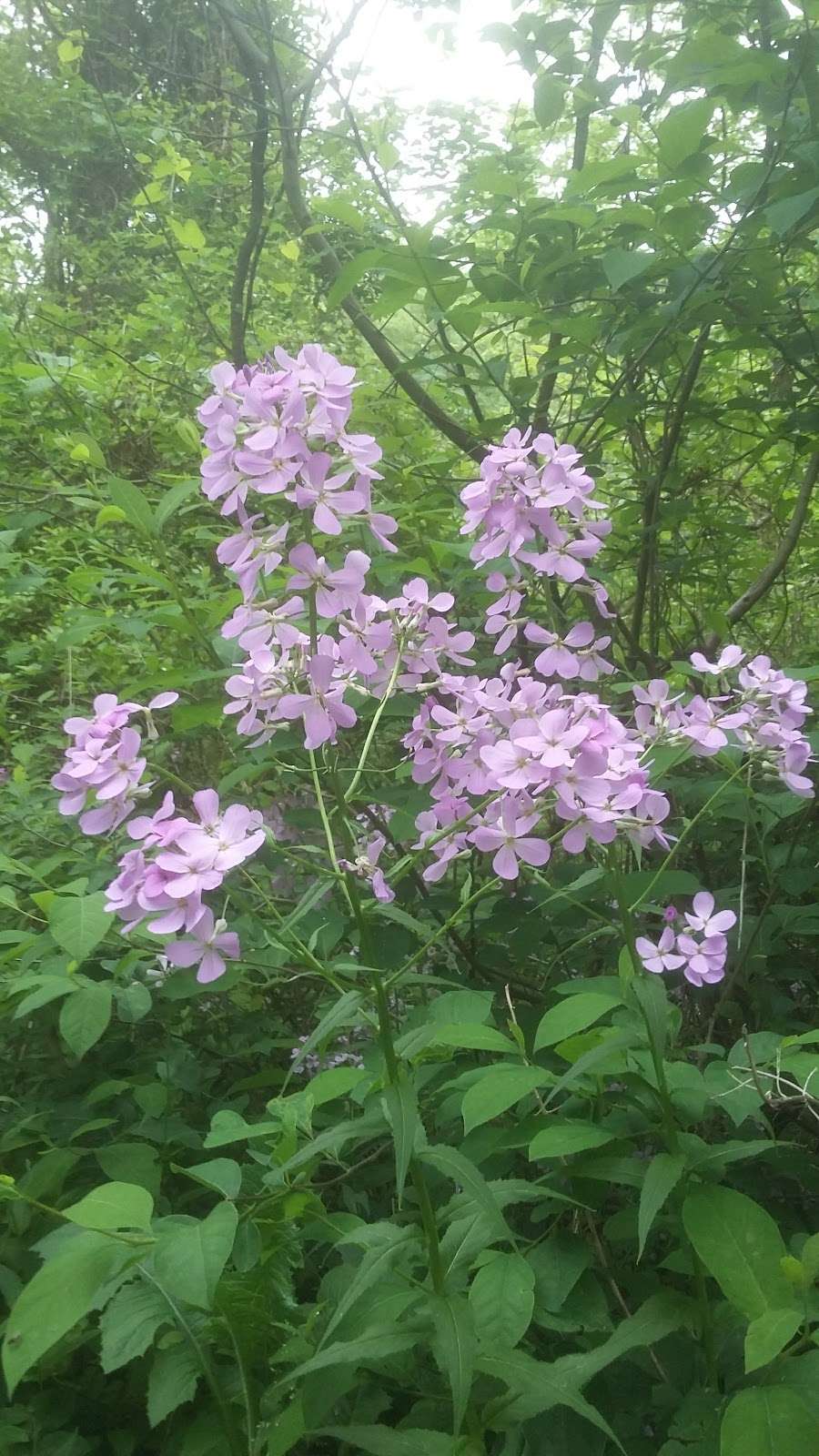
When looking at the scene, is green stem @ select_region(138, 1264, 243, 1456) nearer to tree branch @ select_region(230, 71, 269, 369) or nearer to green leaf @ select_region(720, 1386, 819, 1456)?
green leaf @ select_region(720, 1386, 819, 1456)

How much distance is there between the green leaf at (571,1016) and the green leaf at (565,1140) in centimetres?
11

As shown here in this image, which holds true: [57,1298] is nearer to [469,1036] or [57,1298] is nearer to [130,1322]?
[130,1322]

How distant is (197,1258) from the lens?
3.18ft

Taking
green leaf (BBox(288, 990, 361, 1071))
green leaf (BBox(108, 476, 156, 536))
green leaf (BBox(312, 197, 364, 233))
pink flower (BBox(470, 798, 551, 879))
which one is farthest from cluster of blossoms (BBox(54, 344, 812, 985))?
green leaf (BBox(312, 197, 364, 233))

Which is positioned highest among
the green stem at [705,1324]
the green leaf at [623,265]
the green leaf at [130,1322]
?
the green leaf at [623,265]

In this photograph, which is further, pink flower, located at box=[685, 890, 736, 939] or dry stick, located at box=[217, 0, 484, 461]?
dry stick, located at box=[217, 0, 484, 461]

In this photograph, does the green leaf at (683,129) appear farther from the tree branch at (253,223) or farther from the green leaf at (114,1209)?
the green leaf at (114,1209)

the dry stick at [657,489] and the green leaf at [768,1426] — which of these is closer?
the green leaf at [768,1426]

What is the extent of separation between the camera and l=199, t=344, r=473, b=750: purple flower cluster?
1.12 metres

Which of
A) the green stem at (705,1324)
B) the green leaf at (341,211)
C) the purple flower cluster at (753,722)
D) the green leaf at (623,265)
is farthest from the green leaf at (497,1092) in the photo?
the green leaf at (341,211)

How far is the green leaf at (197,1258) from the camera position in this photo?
94 centimetres

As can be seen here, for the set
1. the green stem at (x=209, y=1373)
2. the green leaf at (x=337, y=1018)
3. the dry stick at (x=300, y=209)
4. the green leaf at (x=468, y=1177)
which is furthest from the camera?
the dry stick at (x=300, y=209)

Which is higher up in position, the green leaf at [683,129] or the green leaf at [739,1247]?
the green leaf at [683,129]

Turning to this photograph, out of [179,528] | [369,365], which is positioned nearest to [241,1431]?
[179,528]
